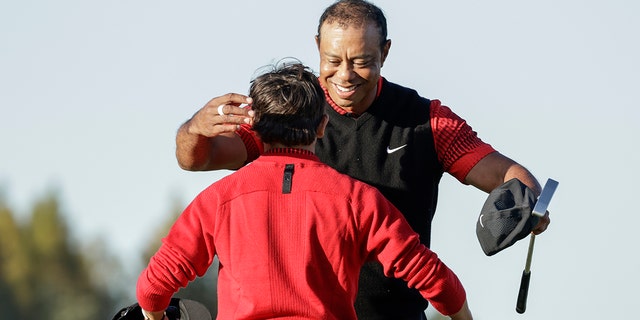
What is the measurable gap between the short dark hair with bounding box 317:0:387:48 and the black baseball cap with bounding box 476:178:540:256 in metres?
1.06

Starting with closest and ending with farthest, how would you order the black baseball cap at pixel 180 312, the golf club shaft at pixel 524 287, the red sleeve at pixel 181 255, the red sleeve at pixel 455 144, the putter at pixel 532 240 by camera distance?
the red sleeve at pixel 181 255, the putter at pixel 532 240, the black baseball cap at pixel 180 312, the golf club shaft at pixel 524 287, the red sleeve at pixel 455 144

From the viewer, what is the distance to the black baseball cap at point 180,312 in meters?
7.16

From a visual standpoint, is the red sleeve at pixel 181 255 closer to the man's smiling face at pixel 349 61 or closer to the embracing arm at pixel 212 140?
the embracing arm at pixel 212 140

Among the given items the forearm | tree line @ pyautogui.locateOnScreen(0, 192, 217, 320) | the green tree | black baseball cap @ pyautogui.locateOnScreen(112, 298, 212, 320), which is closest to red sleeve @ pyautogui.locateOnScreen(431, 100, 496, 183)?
the forearm

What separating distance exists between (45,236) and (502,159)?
34.6 m

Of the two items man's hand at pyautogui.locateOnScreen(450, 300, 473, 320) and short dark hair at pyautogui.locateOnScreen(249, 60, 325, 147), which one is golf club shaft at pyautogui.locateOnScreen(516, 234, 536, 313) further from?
short dark hair at pyautogui.locateOnScreen(249, 60, 325, 147)

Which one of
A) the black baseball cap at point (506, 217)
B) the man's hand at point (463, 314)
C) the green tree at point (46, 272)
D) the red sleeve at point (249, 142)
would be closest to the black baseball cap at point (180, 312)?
the red sleeve at point (249, 142)

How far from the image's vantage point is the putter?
22.9ft

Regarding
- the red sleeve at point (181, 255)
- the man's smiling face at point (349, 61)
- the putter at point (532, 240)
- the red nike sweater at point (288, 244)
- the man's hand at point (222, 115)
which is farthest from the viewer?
the man's smiling face at point (349, 61)

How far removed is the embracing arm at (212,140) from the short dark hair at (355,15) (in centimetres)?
70

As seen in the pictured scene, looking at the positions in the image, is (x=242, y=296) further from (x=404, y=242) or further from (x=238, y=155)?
(x=238, y=155)

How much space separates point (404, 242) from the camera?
657 cm

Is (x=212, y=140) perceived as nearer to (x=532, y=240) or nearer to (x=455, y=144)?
(x=455, y=144)

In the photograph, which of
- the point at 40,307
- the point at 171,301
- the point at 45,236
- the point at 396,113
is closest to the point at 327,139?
the point at 396,113
